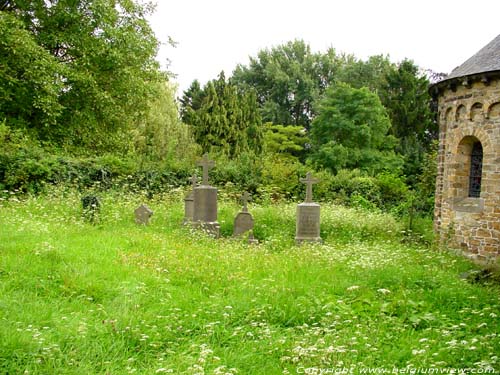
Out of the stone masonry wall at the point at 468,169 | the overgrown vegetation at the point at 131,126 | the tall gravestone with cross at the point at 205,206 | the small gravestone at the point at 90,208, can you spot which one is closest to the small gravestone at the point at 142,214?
the small gravestone at the point at 90,208

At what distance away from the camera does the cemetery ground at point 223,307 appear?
453 centimetres

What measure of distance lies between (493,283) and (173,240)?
5.92 meters

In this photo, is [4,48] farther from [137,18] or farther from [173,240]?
[173,240]

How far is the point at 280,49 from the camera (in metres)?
41.7

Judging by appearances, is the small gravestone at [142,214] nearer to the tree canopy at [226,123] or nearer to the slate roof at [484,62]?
the slate roof at [484,62]

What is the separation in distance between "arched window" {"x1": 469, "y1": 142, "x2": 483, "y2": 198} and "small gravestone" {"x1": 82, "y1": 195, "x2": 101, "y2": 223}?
29.2ft

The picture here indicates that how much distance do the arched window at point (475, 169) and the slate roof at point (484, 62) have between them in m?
1.76

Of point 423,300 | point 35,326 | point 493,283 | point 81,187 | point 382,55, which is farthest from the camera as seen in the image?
point 382,55

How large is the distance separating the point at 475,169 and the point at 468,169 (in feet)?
0.50

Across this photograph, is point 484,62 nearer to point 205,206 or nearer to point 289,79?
point 205,206

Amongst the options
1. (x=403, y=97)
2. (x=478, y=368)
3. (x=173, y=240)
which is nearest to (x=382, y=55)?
(x=403, y=97)

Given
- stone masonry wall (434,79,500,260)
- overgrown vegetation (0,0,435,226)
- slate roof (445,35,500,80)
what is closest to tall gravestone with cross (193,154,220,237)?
overgrown vegetation (0,0,435,226)

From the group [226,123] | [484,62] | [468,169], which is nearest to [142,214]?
[468,169]

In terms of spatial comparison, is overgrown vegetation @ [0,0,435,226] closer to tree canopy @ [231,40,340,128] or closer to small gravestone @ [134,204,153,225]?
small gravestone @ [134,204,153,225]
